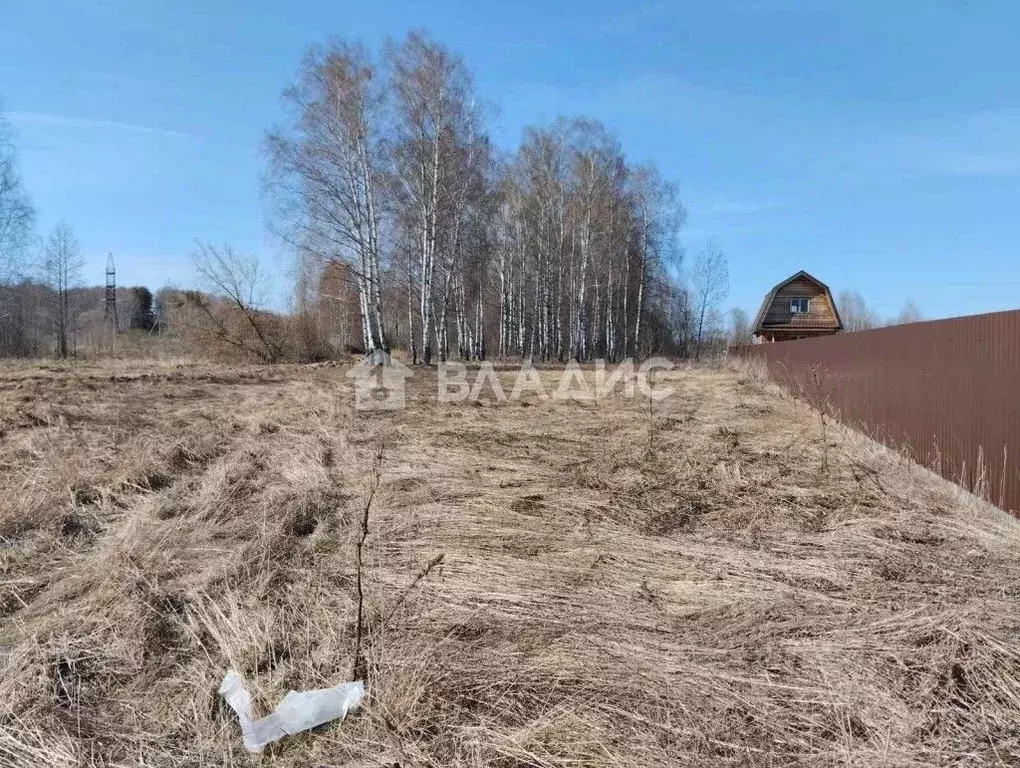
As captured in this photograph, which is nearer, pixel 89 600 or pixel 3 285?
pixel 89 600

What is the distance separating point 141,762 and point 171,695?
33 cm

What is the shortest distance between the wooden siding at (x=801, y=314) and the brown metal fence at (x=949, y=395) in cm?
2177

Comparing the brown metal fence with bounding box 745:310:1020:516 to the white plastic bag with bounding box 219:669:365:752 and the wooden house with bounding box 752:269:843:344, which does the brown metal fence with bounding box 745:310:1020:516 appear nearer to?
the white plastic bag with bounding box 219:669:365:752

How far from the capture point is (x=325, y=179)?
16.1 meters

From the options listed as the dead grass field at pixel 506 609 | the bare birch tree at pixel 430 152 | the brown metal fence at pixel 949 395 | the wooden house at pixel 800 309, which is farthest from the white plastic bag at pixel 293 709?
the wooden house at pixel 800 309

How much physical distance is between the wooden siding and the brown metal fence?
21.8 m

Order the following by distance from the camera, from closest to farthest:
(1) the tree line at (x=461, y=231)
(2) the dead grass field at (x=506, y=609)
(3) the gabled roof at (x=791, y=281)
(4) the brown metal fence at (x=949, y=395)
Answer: (2) the dead grass field at (x=506, y=609)
(4) the brown metal fence at (x=949, y=395)
(1) the tree line at (x=461, y=231)
(3) the gabled roof at (x=791, y=281)

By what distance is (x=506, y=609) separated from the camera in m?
2.66

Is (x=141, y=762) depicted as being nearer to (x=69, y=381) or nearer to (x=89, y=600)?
(x=89, y=600)

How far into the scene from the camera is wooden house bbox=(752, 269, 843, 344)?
28.2 meters

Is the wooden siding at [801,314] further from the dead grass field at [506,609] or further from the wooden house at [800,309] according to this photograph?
the dead grass field at [506,609]

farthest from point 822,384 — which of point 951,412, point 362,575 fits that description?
point 362,575

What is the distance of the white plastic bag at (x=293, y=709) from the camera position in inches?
73.3

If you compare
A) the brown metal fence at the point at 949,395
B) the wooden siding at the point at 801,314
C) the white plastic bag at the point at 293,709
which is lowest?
the white plastic bag at the point at 293,709
